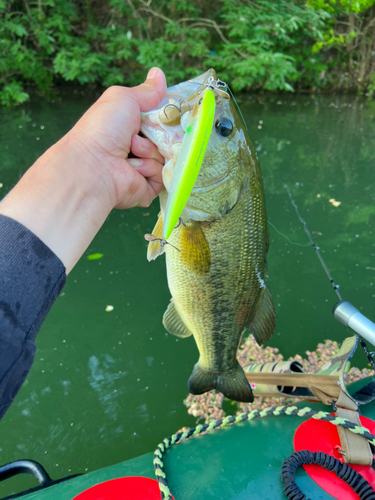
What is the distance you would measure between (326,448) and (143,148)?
1.29 meters

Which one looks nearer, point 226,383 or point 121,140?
point 121,140

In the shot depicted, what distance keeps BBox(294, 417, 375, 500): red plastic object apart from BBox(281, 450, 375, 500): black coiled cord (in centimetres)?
3

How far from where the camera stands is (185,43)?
25.7ft

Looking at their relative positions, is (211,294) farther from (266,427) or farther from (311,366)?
(311,366)

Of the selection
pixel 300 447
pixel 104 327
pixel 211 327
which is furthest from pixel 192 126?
pixel 104 327

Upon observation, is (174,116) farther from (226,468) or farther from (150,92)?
(226,468)

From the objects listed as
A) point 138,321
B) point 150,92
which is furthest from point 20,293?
point 138,321

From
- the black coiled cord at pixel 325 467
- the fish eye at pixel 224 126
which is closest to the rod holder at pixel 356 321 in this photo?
the black coiled cord at pixel 325 467

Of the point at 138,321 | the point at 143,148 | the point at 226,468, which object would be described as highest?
the point at 143,148

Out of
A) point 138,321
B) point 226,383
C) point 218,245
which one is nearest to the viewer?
point 218,245

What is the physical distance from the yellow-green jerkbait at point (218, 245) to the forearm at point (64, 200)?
217 millimetres

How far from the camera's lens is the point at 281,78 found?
268 inches

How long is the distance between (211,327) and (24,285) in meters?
0.81

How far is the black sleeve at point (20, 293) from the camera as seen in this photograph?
2.41 feet
